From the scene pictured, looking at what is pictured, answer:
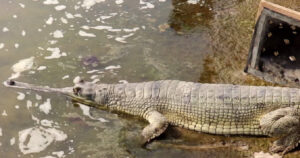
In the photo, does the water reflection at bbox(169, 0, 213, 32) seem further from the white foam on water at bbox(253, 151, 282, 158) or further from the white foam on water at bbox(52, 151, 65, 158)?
the white foam on water at bbox(52, 151, 65, 158)

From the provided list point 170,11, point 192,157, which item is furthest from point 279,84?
point 170,11

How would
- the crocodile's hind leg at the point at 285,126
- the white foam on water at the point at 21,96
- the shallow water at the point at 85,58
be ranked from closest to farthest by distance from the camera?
the crocodile's hind leg at the point at 285,126
the shallow water at the point at 85,58
the white foam on water at the point at 21,96

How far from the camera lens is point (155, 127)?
543 cm

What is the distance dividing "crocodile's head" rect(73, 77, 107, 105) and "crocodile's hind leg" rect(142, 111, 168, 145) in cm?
97

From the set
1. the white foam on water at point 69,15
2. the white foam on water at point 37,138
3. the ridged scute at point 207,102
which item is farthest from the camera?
the white foam on water at point 69,15

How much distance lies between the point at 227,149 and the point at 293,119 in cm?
104

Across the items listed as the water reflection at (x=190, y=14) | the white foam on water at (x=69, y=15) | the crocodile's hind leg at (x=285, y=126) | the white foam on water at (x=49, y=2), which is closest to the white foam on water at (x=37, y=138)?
the crocodile's hind leg at (x=285, y=126)

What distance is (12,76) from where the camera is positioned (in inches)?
262

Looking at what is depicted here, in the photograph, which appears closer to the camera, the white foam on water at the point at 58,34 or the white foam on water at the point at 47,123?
the white foam on water at the point at 47,123

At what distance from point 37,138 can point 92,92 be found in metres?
1.17

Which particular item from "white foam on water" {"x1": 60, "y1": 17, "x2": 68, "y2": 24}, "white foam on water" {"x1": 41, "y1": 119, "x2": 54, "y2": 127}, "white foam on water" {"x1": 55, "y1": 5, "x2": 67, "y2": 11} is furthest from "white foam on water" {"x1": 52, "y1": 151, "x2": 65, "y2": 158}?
"white foam on water" {"x1": 55, "y1": 5, "x2": 67, "y2": 11}

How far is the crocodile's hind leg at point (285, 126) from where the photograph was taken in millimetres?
4961

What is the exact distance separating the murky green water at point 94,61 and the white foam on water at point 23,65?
20mm

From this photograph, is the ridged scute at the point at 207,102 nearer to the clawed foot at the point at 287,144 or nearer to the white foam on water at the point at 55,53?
the clawed foot at the point at 287,144
